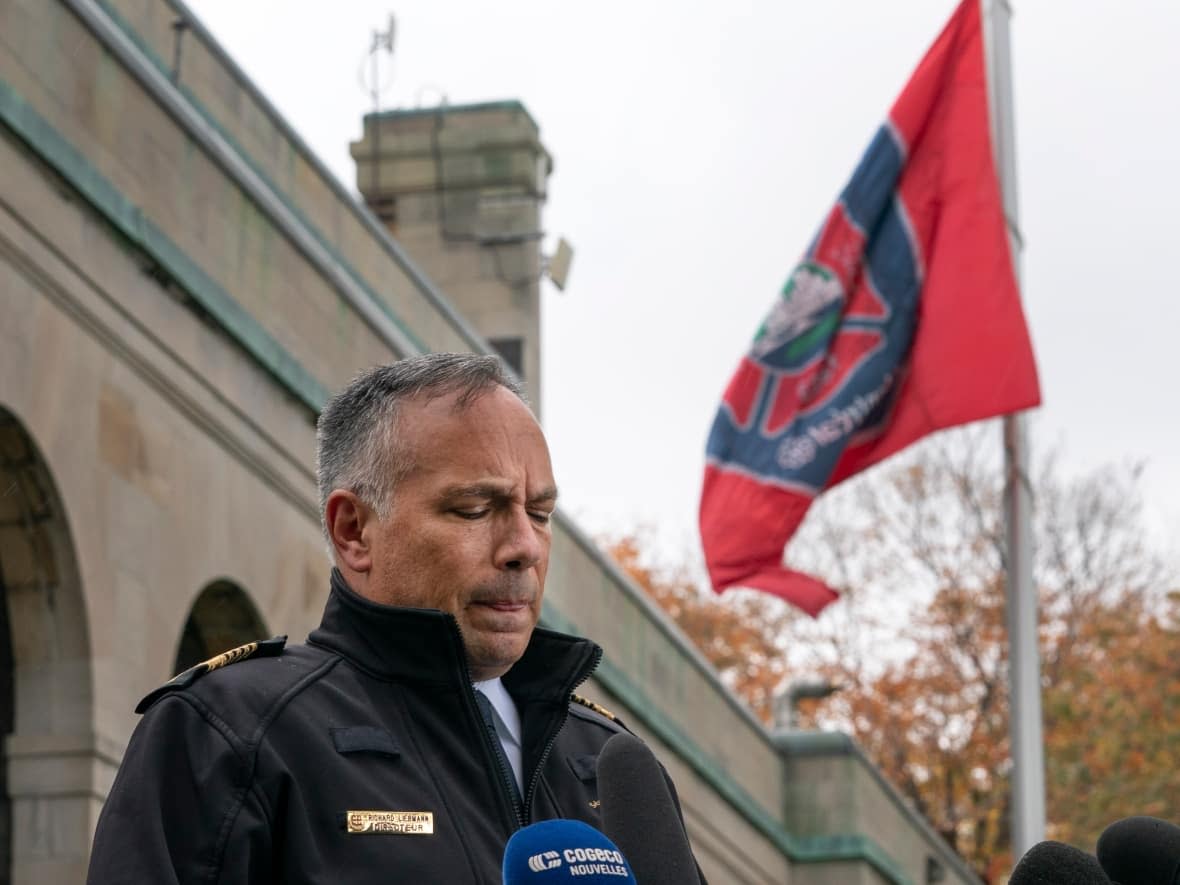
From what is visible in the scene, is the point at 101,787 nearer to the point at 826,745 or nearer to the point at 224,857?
the point at 224,857

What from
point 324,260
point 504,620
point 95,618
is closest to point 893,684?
point 324,260

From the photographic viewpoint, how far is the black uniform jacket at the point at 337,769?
2.90m

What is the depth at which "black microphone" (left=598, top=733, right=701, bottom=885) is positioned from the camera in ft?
8.13

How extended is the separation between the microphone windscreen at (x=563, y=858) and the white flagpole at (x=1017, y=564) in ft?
37.1

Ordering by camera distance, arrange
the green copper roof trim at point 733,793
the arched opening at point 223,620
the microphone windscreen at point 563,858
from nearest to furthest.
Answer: the microphone windscreen at point 563,858, the arched opening at point 223,620, the green copper roof trim at point 733,793

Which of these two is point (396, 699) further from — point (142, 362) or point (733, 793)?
point (733, 793)

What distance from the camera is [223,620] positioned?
39.5 ft

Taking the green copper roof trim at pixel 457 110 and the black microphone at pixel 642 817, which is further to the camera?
the green copper roof trim at pixel 457 110

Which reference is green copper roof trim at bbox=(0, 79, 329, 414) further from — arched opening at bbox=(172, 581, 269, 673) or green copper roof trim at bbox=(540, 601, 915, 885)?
green copper roof trim at bbox=(540, 601, 915, 885)

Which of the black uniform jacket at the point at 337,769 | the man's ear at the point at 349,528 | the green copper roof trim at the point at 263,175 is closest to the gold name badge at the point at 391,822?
the black uniform jacket at the point at 337,769

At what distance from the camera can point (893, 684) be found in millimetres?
37156

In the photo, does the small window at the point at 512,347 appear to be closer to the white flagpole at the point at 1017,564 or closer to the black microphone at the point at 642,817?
the white flagpole at the point at 1017,564

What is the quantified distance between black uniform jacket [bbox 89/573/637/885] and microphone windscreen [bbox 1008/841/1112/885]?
642mm

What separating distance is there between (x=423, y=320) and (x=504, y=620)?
13001 millimetres
